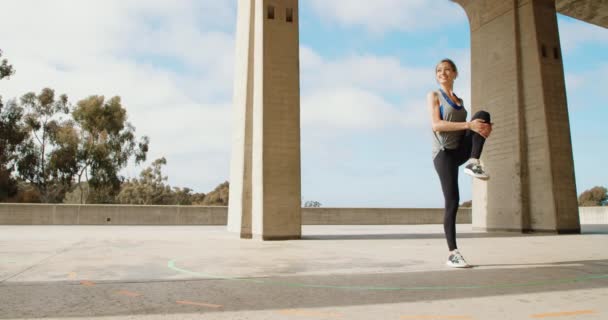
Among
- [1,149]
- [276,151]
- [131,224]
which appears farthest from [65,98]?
[276,151]

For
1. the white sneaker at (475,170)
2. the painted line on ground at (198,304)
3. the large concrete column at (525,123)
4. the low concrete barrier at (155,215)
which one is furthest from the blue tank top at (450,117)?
the low concrete barrier at (155,215)

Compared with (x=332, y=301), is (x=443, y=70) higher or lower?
higher

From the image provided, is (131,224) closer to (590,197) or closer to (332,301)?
(332,301)

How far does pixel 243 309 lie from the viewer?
2910 mm

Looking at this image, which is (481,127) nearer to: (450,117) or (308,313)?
(450,117)

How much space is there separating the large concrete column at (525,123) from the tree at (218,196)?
2547 inches

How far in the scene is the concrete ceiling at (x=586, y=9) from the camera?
58.9 feet

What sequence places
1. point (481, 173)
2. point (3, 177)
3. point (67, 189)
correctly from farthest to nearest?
point (67, 189) < point (3, 177) < point (481, 173)

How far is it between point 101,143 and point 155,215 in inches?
1034

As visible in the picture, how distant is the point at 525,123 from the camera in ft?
51.4

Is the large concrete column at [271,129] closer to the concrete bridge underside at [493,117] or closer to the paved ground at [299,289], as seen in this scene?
the concrete bridge underside at [493,117]

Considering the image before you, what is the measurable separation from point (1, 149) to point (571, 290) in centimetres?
4819

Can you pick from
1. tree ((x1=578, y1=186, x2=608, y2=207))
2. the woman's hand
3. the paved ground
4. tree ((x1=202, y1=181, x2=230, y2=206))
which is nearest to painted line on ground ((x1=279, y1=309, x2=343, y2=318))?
the paved ground

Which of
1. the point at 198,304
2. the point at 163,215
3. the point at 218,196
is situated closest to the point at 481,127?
the point at 198,304
